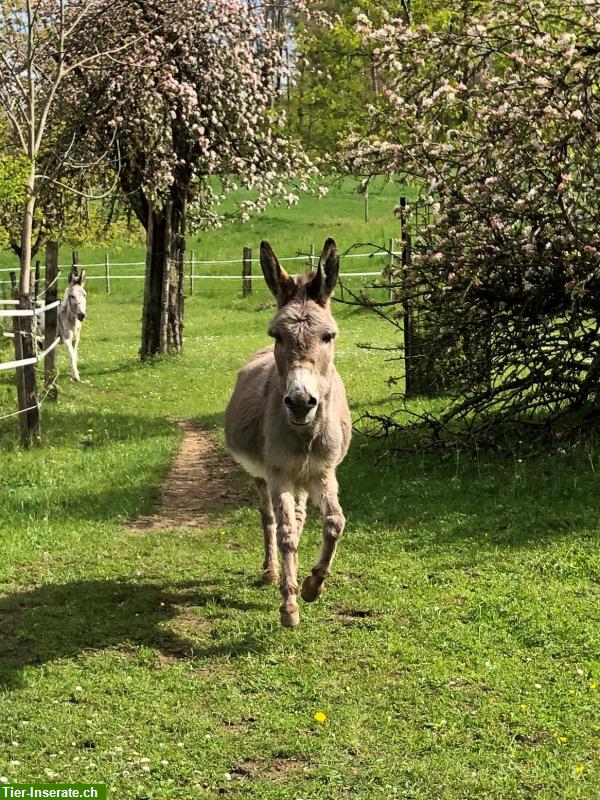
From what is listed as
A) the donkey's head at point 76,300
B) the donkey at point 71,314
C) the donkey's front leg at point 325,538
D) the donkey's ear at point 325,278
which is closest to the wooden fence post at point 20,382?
the donkey's ear at point 325,278

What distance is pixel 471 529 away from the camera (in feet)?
27.6

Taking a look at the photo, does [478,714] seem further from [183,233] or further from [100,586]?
[183,233]

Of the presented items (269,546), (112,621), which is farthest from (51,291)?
(112,621)

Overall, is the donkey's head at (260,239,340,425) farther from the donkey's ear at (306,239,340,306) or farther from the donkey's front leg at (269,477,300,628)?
the donkey's front leg at (269,477,300,628)

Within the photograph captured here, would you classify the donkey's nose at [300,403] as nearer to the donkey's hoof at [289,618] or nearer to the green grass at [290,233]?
the donkey's hoof at [289,618]

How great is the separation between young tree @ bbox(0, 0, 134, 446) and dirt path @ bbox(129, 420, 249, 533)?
6.94 feet

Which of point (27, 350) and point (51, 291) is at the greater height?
point (51, 291)

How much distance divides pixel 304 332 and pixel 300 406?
569 mm

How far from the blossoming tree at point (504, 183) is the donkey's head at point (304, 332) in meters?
3.45

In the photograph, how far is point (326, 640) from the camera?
614 cm

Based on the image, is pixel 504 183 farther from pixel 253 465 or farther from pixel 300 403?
pixel 300 403

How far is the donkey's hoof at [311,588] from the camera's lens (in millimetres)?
6238

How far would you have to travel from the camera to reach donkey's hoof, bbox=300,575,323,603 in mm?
6238

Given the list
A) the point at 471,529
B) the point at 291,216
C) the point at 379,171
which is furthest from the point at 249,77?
the point at 291,216
